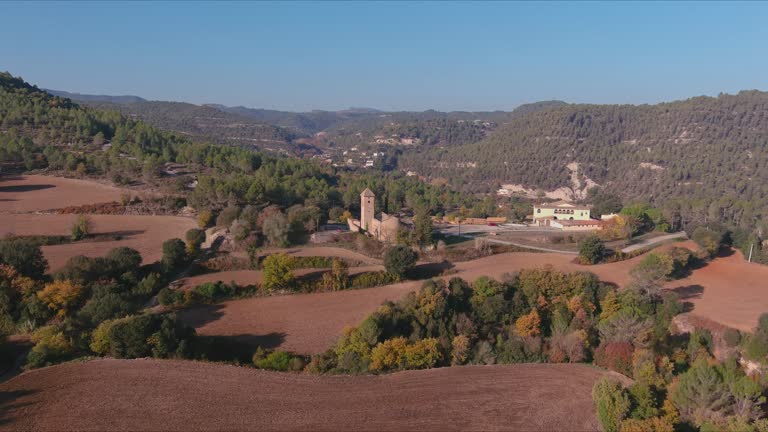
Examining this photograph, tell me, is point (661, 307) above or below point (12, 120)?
below

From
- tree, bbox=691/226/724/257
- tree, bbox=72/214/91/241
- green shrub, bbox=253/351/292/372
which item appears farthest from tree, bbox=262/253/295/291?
tree, bbox=691/226/724/257

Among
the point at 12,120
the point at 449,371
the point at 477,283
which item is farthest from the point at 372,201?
the point at 12,120

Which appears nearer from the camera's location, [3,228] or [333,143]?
[3,228]

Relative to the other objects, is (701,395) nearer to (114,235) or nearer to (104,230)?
(114,235)

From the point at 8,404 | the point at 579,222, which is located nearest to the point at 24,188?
the point at 8,404

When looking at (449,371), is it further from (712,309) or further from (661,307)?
(712,309)

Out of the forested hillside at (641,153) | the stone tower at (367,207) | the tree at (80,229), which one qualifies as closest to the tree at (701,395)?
the stone tower at (367,207)
